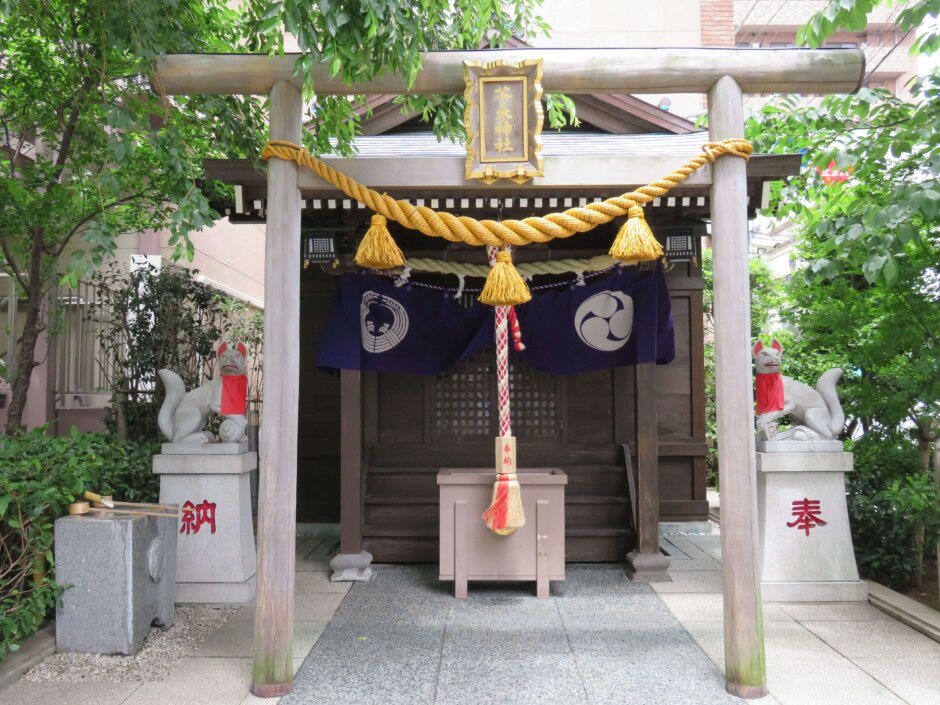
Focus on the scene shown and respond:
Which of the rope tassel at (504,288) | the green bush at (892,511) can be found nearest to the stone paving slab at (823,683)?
the green bush at (892,511)

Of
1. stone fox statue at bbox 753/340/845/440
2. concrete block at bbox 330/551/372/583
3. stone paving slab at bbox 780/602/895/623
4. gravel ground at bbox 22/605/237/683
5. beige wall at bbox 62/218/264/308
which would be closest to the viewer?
gravel ground at bbox 22/605/237/683

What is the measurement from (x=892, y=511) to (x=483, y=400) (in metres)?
4.42

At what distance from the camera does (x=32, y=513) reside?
4348mm

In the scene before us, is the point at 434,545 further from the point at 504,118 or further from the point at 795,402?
the point at 504,118

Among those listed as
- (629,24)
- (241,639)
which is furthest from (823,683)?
(629,24)

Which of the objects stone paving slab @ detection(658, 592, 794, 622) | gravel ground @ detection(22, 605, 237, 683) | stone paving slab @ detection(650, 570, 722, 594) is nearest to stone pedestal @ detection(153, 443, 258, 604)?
gravel ground @ detection(22, 605, 237, 683)

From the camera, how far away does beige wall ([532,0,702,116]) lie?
16.0m

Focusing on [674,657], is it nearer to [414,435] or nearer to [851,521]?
[851,521]

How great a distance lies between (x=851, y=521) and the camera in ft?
21.2

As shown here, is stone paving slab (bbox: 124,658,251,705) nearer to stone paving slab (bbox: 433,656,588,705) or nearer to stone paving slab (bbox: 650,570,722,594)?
stone paving slab (bbox: 433,656,588,705)

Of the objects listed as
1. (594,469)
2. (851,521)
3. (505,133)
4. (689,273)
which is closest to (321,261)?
(505,133)

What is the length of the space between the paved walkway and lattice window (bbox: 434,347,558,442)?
201 cm

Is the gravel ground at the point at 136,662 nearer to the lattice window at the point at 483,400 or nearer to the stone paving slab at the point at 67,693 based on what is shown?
the stone paving slab at the point at 67,693

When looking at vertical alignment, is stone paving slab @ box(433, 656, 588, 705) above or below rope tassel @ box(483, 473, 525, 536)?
below
